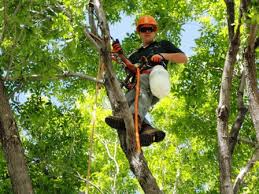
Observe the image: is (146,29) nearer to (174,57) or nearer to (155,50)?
(155,50)

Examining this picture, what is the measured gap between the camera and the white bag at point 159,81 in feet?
16.6

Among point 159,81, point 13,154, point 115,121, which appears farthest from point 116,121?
point 13,154

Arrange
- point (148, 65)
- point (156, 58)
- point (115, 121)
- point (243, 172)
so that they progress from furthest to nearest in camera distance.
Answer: point (243, 172) → point (148, 65) → point (156, 58) → point (115, 121)

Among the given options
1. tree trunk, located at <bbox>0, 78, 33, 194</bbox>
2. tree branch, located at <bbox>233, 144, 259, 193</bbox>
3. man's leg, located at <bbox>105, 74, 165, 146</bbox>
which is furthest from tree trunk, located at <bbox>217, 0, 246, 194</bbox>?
tree trunk, located at <bbox>0, 78, 33, 194</bbox>

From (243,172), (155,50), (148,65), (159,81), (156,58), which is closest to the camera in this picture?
(159,81)

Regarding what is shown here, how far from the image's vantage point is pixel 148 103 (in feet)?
17.7

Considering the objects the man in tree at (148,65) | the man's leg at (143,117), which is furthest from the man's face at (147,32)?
the man's leg at (143,117)

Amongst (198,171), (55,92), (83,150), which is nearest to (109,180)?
(198,171)

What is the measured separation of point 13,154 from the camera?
6.53 metres

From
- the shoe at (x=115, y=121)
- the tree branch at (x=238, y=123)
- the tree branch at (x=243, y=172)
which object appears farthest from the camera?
the tree branch at (x=238, y=123)

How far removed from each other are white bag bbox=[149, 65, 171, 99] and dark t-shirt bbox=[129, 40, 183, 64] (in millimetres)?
325

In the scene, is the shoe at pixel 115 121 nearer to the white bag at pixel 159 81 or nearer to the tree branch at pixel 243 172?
the white bag at pixel 159 81

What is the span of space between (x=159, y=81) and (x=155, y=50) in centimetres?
59

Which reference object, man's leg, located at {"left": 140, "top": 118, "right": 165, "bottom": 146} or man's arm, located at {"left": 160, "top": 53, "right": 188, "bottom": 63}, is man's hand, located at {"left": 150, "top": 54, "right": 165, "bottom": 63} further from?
man's leg, located at {"left": 140, "top": 118, "right": 165, "bottom": 146}
